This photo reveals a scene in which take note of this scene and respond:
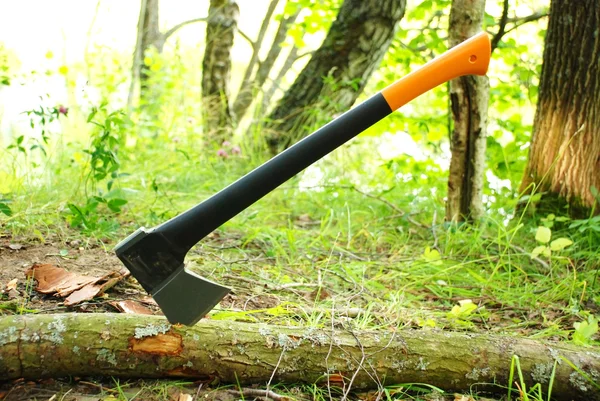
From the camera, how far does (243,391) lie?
173 centimetres

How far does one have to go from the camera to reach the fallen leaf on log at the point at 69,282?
2.08 meters

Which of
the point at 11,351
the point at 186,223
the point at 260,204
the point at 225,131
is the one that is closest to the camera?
the point at 11,351

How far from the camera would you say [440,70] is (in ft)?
6.31

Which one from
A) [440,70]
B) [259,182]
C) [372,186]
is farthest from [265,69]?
[259,182]

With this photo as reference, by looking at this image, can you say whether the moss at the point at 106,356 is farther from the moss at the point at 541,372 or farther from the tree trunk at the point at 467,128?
the tree trunk at the point at 467,128

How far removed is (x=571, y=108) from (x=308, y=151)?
2.20 meters

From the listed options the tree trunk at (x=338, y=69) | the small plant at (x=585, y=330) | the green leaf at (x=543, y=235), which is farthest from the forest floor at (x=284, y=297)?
the tree trunk at (x=338, y=69)

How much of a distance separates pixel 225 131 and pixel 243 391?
13.5 ft

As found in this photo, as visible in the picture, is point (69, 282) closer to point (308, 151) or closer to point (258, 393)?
point (258, 393)

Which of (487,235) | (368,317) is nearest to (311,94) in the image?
(487,235)

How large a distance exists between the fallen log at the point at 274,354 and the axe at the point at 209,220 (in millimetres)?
99

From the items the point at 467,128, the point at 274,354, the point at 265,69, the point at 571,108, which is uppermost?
the point at 265,69

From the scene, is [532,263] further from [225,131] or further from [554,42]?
[225,131]

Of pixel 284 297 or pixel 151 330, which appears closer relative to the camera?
pixel 151 330
